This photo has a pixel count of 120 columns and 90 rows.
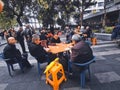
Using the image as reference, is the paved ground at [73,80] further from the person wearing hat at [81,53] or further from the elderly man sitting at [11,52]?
the person wearing hat at [81,53]

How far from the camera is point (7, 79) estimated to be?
8.21m

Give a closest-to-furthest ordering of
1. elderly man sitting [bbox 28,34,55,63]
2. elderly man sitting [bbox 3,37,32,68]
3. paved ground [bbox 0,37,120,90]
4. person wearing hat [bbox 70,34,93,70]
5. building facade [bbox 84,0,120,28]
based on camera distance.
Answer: person wearing hat [bbox 70,34,93,70]
paved ground [bbox 0,37,120,90]
elderly man sitting [bbox 28,34,55,63]
elderly man sitting [bbox 3,37,32,68]
building facade [bbox 84,0,120,28]

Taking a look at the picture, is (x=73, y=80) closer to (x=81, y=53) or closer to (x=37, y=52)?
(x=81, y=53)

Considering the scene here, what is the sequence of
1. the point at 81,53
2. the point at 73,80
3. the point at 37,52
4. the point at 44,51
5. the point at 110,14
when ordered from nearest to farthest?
the point at 81,53, the point at 73,80, the point at 37,52, the point at 44,51, the point at 110,14

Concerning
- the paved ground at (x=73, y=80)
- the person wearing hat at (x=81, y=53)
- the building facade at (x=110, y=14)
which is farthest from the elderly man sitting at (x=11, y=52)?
the building facade at (x=110, y=14)

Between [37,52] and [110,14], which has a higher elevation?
[110,14]

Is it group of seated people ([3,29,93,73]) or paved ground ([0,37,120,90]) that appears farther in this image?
paved ground ([0,37,120,90])

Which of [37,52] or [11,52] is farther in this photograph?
[11,52]

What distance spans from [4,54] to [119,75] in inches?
157

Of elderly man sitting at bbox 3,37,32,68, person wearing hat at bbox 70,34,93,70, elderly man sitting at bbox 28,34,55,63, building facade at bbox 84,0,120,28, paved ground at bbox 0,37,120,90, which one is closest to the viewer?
person wearing hat at bbox 70,34,93,70

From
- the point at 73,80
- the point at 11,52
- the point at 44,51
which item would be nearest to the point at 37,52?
the point at 44,51

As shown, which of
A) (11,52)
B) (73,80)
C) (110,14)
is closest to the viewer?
(73,80)

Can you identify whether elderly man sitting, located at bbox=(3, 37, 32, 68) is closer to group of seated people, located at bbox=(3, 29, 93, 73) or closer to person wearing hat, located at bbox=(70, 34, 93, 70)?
group of seated people, located at bbox=(3, 29, 93, 73)

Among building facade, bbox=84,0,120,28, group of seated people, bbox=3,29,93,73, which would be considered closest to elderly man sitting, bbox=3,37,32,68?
group of seated people, bbox=3,29,93,73
